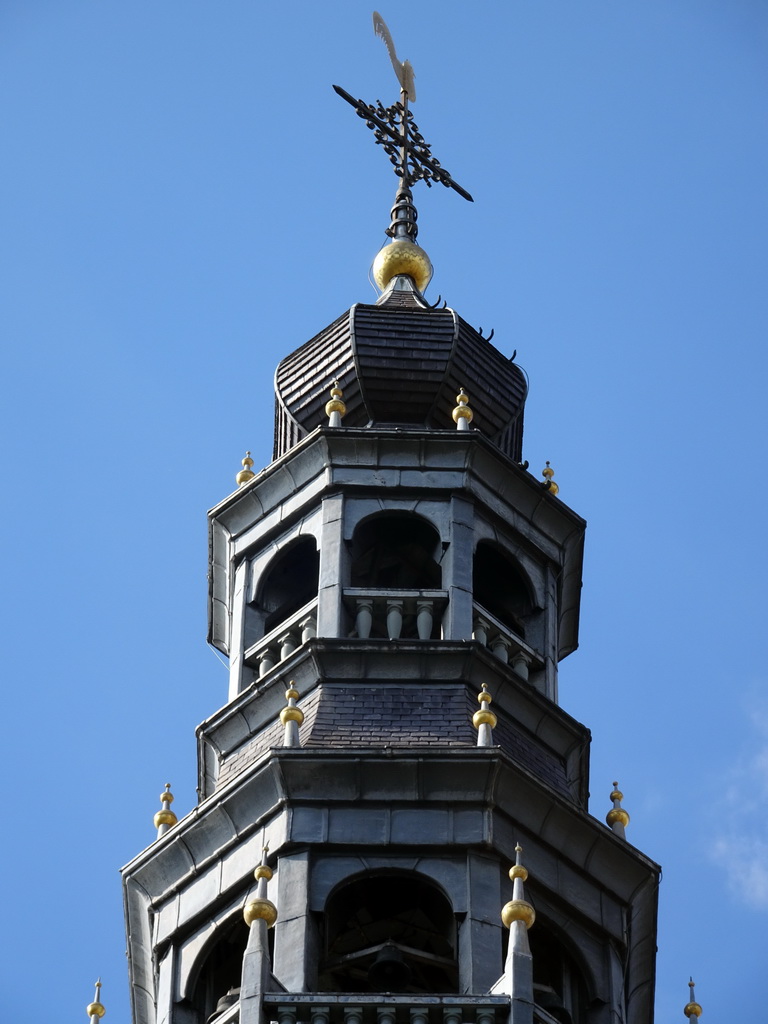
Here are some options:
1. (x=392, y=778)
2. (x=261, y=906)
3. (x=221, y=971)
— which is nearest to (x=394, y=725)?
(x=392, y=778)

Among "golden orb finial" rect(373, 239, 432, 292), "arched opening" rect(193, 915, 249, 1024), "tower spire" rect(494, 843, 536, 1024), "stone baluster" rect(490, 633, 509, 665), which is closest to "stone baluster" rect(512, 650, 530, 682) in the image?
"stone baluster" rect(490, 633, 509, 665)

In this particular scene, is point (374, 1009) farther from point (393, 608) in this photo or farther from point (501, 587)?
point (501, 587)

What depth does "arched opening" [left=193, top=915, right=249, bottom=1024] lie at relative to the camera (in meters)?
36.0

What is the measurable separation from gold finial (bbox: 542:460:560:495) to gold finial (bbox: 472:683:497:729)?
5.86 meters

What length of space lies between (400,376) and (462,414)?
1.92m

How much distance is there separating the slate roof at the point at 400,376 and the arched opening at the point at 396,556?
2185mm

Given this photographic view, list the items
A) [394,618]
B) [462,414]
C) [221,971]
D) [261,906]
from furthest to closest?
1. [462,414]
2. [394,618]
3. [221,971]
4. [261,906]

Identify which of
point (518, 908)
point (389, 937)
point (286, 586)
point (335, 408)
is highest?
point (335, 408)

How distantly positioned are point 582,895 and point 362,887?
2322mm

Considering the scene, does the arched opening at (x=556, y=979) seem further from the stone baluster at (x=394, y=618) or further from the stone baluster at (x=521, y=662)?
the stone baluster at (x=521, y=662)

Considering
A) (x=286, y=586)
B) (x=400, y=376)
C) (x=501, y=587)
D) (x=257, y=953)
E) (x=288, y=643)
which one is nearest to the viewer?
(x=257, y=953)

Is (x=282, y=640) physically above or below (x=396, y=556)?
below

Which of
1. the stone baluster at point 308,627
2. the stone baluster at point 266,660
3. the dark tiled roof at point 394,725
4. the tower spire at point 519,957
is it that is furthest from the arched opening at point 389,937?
the stone baluster at point 266,660

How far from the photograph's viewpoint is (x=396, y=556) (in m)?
42.2
